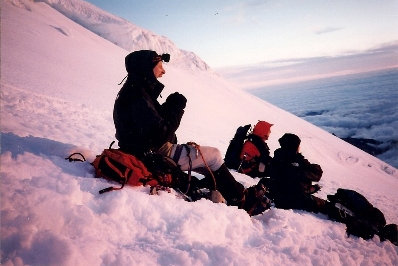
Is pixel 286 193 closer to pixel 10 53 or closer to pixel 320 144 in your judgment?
pixel 10 53

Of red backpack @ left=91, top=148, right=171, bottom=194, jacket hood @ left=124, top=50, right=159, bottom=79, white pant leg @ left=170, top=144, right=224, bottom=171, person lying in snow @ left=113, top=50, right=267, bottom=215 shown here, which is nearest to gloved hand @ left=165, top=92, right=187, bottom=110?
person lying in snow @ left=113, top=50, right=267, bottom=215

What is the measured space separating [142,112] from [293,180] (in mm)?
2863

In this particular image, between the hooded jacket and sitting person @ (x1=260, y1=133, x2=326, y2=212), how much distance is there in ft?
7.55

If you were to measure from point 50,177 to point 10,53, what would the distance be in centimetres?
1219

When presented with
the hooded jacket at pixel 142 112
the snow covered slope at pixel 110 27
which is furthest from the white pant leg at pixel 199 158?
the snow covered slope at pixel 110 27

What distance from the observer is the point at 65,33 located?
21.0 m

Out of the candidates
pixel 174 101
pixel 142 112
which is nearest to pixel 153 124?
pixel 142 112

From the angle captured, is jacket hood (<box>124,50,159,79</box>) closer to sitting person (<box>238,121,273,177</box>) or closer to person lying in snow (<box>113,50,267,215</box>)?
person lying in snow (<box>113,50,267,215</box>)

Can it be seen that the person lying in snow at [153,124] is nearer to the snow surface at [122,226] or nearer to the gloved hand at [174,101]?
the gloved hand at [174,101]

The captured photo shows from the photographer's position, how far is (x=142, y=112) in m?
3.10

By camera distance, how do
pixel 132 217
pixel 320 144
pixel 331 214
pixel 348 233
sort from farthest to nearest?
pixel 320 144, pixel 331 214, pixel 348 233, pixel 132 217

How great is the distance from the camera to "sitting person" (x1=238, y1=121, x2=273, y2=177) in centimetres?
564

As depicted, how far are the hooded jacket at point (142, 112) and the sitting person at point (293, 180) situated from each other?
2.30 metres

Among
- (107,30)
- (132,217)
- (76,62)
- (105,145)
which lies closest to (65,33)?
(76,62)
